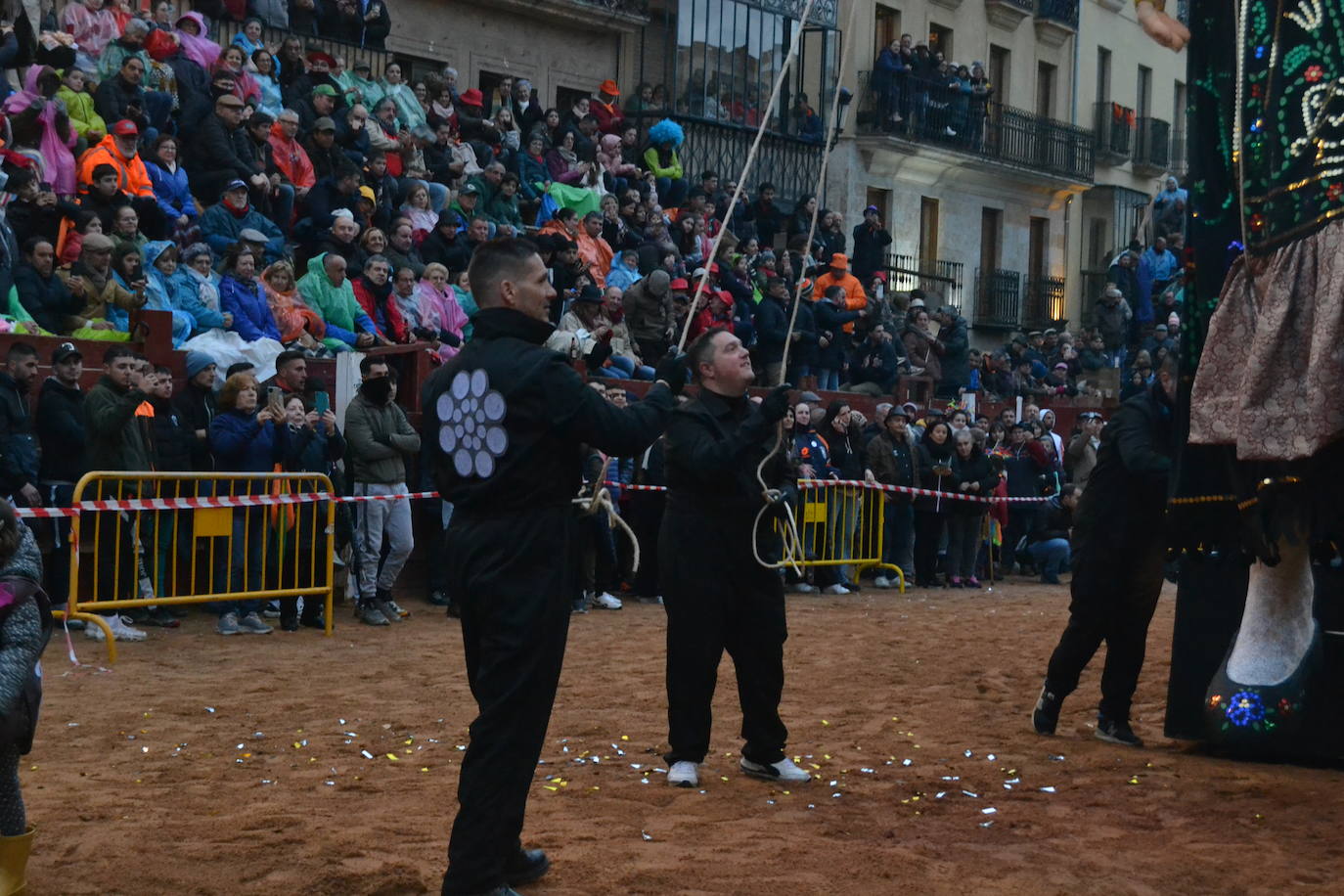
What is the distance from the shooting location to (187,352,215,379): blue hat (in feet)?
43.9

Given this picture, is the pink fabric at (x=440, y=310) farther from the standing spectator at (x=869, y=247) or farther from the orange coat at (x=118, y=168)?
the standing spectator at (x=869, y=247)

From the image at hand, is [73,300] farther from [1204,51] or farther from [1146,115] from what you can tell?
[1146,115]

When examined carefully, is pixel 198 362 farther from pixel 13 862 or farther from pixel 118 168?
pixel 13 862

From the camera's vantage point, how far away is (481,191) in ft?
63.0

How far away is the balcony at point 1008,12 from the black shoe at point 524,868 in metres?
31.6

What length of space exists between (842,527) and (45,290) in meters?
7.94

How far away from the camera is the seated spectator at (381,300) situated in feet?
52.6

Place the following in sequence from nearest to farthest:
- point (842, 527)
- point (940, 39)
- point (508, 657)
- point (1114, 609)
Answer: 1. point (508, 657)
2. point (1114, 609)
3. point (842, 527)
4. point (940, 39)

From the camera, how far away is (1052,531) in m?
20.9

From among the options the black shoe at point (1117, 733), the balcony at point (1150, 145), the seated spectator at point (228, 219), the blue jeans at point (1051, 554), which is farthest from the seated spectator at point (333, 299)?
the balcony at point (1150, 145)

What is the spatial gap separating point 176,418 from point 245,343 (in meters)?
1.66

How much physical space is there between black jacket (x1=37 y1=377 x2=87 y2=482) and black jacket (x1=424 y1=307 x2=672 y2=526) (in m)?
6.78

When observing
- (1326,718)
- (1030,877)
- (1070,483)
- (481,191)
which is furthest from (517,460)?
(1070,483)

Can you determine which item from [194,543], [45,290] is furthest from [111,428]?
[45,290]
